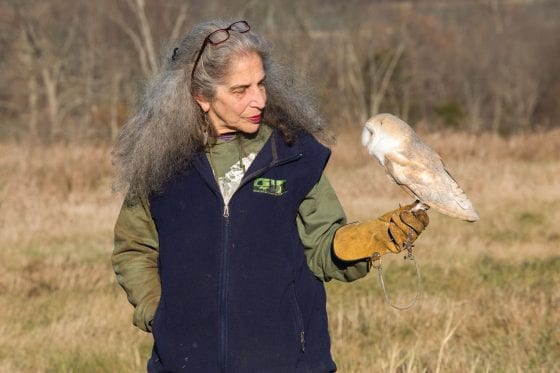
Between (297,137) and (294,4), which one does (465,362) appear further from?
(294,4)

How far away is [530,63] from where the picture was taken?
4700 cm

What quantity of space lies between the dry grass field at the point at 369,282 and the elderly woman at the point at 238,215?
321 millimetres

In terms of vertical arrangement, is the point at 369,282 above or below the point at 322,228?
below

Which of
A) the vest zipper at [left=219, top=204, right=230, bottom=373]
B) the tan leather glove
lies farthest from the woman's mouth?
the tan leather glove

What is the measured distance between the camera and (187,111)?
257cm

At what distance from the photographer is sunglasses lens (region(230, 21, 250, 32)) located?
8.16ft

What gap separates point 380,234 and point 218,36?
64 cm

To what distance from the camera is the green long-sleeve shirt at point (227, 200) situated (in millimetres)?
2525

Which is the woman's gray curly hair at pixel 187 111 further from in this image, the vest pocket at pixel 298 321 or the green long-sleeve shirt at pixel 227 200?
the vest pocket at pixel 298 321

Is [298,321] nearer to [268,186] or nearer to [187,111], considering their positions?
[268,186]

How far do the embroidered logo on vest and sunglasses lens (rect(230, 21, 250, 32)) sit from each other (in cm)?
38

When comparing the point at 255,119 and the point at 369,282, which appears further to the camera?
the point at 369,282

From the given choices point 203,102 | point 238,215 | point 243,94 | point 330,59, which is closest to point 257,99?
point 243,94

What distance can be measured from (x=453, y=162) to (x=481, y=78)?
111 ft
